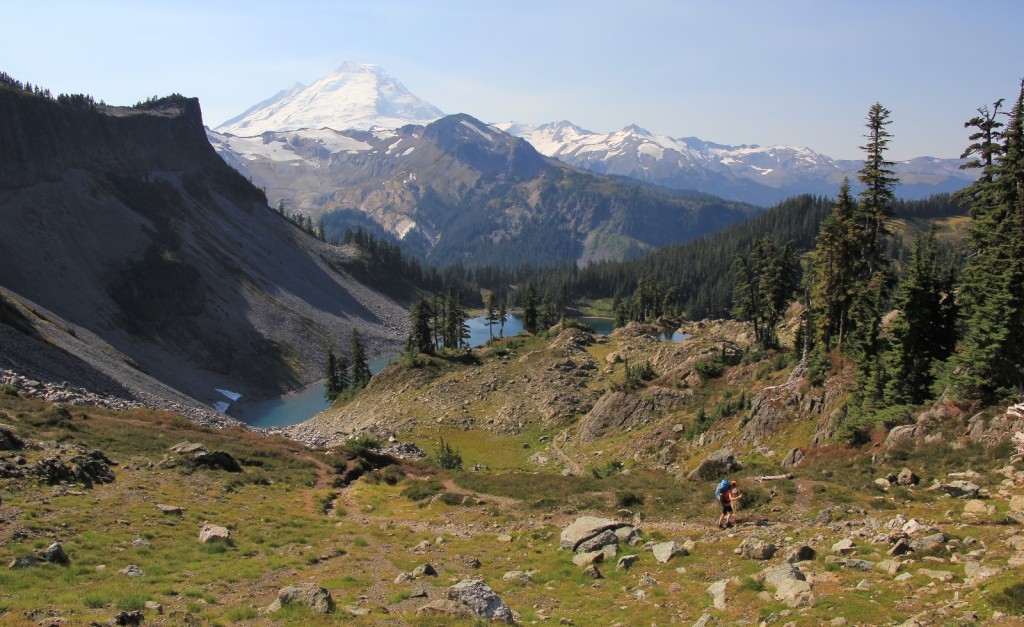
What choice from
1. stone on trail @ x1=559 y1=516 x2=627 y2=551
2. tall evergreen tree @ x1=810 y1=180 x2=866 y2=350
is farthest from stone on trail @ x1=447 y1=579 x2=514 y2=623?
tall evergreen tree @ x1=810 y1=180 x2=866 y2=350

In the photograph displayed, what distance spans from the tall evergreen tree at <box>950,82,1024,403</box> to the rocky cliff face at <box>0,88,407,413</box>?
10616 centimetres

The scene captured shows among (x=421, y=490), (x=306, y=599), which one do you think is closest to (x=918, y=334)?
(x=421, y=490)

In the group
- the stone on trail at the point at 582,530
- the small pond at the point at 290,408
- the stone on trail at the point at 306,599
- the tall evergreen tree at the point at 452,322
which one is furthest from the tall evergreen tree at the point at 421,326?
the stone on trail at the point at 306,599

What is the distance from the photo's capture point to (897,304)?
1580 inches

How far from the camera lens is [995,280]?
3509cm

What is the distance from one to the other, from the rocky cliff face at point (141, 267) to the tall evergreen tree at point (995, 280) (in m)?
106

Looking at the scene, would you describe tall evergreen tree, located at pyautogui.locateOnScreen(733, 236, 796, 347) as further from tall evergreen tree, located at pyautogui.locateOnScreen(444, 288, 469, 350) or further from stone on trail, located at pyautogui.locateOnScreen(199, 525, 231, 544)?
tall evergreen tree, located at pyautogui.locateOnScreen(444, 288, 469, 350)

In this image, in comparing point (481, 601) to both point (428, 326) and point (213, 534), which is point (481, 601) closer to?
point (213, 534)

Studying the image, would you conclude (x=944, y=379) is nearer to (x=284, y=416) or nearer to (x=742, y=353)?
(x=742, y=353)

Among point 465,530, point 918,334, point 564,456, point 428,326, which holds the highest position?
point 918,334

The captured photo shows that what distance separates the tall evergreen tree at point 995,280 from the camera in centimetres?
3234

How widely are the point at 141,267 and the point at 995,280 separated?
15132cm

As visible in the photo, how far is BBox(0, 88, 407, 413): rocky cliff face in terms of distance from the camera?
11925cm

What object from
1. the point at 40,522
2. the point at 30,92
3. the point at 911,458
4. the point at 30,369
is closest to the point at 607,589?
the point at 911,458
